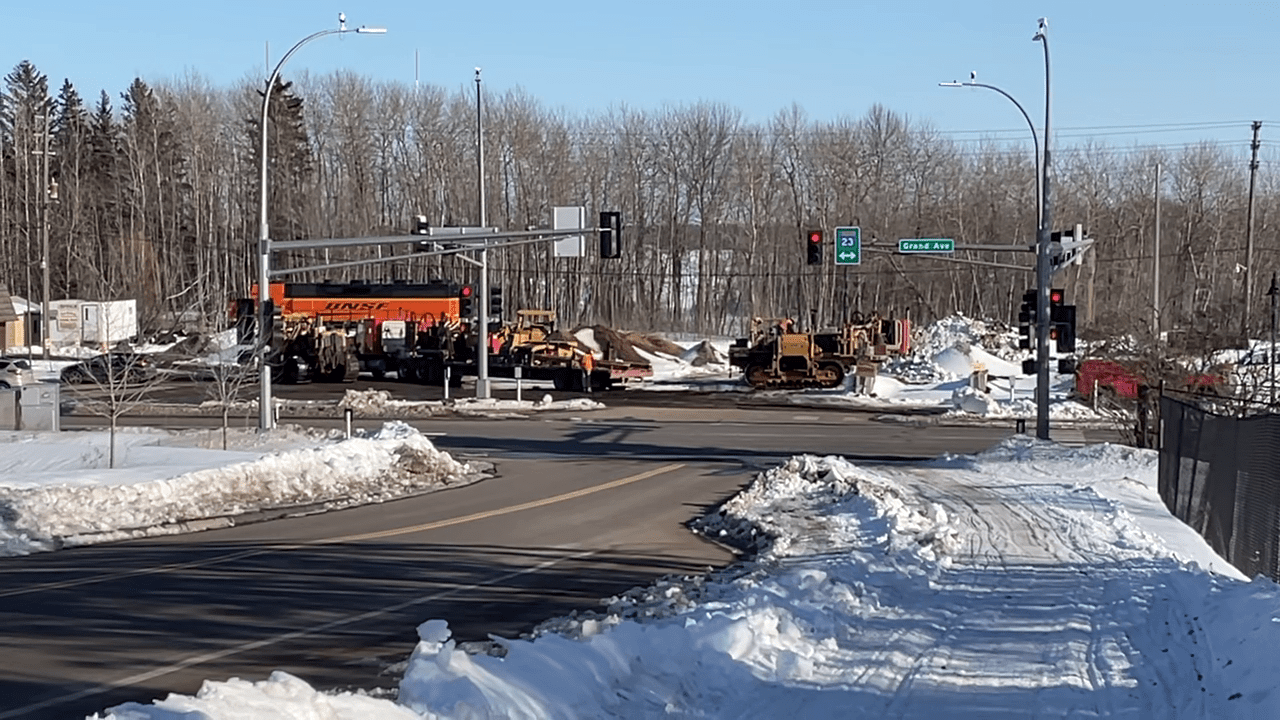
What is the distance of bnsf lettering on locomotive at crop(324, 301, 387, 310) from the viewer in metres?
72.1

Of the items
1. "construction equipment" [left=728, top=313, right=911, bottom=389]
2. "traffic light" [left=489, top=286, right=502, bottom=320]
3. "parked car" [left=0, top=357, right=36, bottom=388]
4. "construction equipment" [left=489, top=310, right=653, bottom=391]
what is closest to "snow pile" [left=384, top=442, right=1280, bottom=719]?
"parked car" [left=0, top=357, right=36, bottom=388]

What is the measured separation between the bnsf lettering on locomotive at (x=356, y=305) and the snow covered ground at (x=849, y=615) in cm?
4640

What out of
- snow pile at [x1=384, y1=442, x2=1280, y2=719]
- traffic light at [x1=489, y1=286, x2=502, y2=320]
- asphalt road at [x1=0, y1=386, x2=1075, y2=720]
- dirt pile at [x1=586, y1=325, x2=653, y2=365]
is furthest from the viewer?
dirt pile at [x1=586, y1=325, x2=653, y2=365]

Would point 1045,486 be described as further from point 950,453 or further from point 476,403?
point 476,403

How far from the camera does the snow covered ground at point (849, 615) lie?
8.60 m

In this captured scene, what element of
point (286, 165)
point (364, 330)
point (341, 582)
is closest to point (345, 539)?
point (341, 582)

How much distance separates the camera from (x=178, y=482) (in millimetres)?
23094

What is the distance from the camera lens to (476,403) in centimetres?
4822

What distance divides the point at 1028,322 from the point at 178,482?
822 inches

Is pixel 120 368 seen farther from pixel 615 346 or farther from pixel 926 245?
pixel 615 346

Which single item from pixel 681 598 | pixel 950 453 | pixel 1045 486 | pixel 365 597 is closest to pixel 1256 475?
pixel 681 598

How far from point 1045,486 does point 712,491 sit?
19.8 feet

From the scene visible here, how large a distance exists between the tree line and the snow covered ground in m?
79.7

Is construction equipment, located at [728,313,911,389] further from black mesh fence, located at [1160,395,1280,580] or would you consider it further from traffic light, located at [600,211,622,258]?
black mesh fence, located at [1160,395,1280,580]
